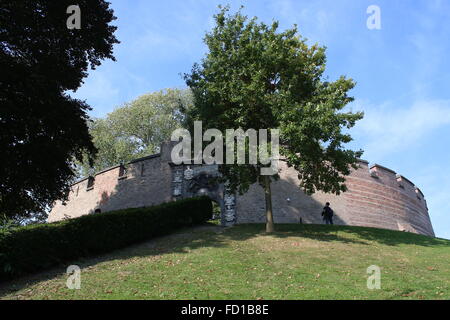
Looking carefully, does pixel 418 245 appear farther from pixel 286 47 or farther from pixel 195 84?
pixel 195 84

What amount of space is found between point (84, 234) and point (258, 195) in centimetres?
1283

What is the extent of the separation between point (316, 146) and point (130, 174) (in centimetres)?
1610

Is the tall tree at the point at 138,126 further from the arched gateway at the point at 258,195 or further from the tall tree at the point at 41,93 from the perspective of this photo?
the tall tree at the point at 41,93

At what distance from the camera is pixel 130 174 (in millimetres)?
27781

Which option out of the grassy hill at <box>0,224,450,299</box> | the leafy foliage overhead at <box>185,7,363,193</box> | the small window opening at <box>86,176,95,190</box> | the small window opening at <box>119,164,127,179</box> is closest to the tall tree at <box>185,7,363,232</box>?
the leafy foliage overhead at <box>185,7,363,193</box>

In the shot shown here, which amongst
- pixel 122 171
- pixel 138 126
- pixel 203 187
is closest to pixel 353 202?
pixel 203 187

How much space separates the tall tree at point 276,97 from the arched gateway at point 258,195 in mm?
5368

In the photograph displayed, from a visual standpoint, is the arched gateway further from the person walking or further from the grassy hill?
the grassy hill

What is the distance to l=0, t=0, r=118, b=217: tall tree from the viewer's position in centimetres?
1478

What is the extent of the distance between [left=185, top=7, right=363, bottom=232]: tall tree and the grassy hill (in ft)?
10.3

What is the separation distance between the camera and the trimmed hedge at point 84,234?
481 inches

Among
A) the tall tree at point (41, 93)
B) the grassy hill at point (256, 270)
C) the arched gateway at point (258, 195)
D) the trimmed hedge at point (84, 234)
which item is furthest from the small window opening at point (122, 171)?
the grassy hill at point (256, 270)
